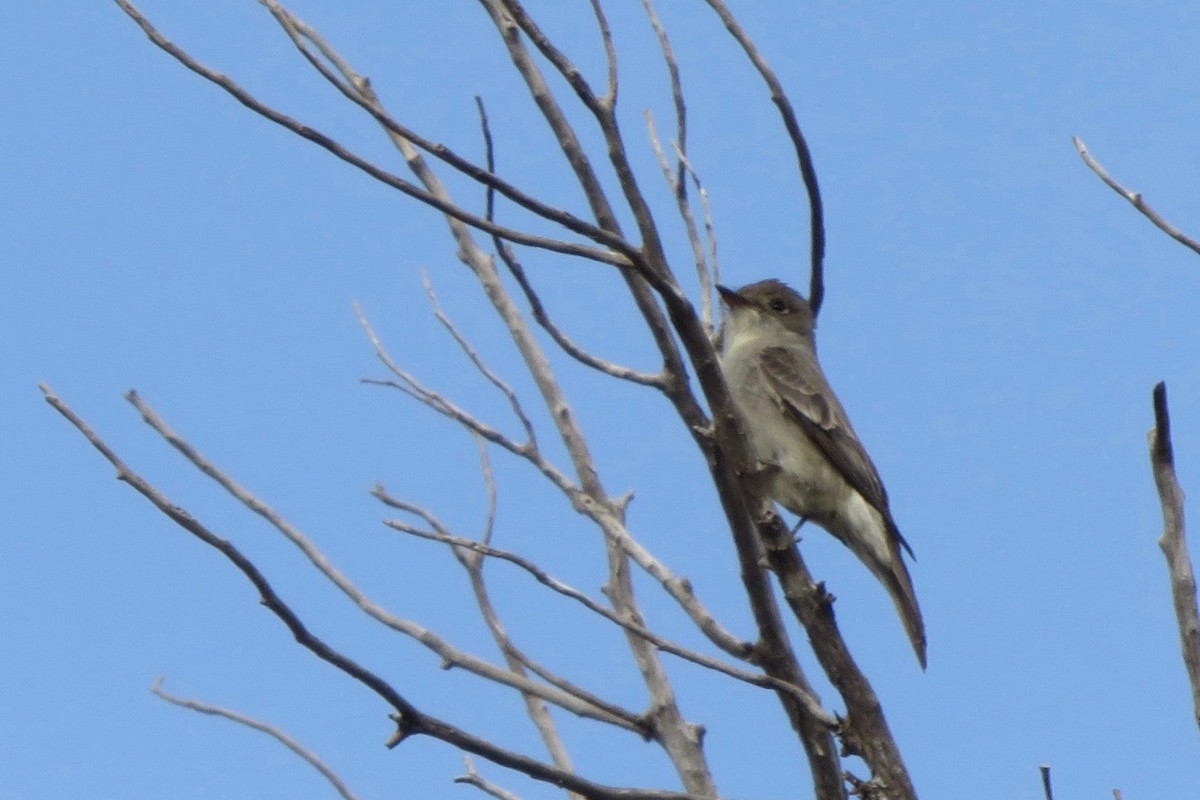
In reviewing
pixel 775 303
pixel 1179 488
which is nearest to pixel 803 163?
pixel 1179 488

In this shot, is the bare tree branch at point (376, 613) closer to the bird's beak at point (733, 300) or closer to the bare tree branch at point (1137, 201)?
the bare tree branch at point (1137, 201)

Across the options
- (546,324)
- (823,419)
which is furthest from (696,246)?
(823,419)

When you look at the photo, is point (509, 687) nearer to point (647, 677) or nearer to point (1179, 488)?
point (647, 677)

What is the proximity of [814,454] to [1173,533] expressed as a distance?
537 cm

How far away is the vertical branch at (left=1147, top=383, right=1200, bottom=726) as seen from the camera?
9.45 feet

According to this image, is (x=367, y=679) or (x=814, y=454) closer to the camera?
(x=367, y=679)

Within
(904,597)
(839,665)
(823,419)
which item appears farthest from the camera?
(823,419)

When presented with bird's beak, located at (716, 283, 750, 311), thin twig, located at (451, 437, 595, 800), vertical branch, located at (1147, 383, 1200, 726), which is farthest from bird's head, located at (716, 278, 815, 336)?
vertical branch, located at (1147, 383, 1200, 726)

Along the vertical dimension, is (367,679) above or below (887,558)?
below

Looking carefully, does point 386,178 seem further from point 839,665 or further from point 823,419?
point 823,419

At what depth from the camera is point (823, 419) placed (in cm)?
844

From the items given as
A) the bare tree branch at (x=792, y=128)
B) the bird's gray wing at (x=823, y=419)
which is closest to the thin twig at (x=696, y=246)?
the bare tree branch at (x=792, y=128)

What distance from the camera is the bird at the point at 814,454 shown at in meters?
7.86

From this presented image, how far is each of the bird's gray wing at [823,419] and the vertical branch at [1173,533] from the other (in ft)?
16.0
